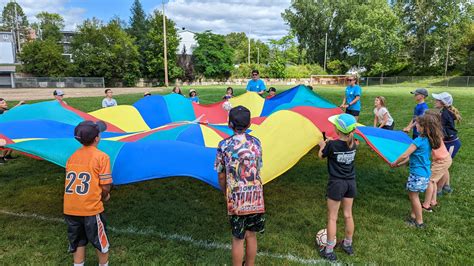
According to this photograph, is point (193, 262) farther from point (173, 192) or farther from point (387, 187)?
point (387, 187)

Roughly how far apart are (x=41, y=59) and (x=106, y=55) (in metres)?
6.81

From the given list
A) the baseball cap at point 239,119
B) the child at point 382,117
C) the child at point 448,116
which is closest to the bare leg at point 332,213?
the baseball cap at point 239,119

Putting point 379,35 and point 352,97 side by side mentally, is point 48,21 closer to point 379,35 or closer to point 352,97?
point 379,35

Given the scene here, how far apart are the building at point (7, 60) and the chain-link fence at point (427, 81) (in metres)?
35.9

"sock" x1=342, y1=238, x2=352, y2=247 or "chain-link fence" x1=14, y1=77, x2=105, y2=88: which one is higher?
"chain-link fence" x1=14, y1=77, x2=105, y2=88

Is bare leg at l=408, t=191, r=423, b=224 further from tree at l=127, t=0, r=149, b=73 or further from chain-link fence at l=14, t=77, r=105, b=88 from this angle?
tree at l=127, t=0, r=149, b=73

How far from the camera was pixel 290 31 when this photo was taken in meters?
50.9

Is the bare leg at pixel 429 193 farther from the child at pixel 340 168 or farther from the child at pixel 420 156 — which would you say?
the child at pixel 340 168

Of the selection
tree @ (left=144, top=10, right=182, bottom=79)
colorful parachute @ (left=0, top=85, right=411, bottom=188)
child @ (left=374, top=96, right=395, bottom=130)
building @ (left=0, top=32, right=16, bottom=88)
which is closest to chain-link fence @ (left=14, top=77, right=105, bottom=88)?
building @ (left=0, top=32, right=16, bottom=88)

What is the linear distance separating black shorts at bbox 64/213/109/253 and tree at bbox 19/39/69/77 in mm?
39476

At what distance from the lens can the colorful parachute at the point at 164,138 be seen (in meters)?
3.10

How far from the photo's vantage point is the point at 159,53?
3953 cm

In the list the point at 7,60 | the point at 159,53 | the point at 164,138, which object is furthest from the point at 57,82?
the point at 164,138

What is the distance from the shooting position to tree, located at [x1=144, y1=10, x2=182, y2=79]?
39406 millimetres
